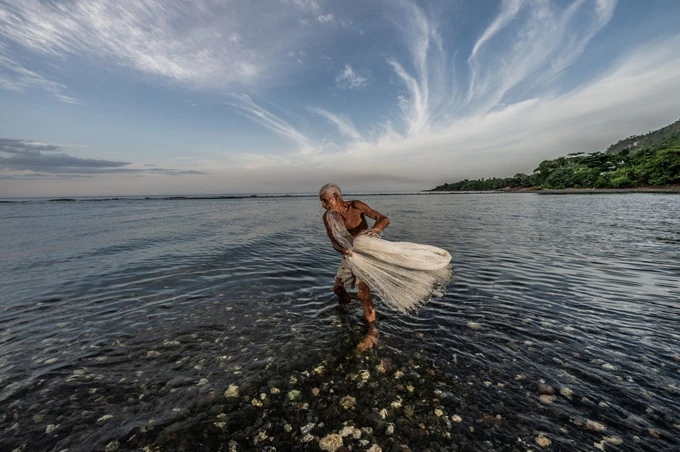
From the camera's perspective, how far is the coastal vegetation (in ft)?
259

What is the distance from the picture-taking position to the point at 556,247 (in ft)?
53.7

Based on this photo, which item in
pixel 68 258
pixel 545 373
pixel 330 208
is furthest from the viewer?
pixel 68 258

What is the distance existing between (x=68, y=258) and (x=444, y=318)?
763 inches

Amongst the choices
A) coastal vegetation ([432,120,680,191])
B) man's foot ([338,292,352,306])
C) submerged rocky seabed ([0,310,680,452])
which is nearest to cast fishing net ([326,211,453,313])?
submerged rocky seabed ([0,310,680,452])

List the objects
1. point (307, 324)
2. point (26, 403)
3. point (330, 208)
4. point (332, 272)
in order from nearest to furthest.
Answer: point (26, 403)
point (330, 208)
point (307, 324)
point (332, 272)

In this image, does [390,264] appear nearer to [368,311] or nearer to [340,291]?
[368,311]

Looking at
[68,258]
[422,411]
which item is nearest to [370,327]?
[422,411]

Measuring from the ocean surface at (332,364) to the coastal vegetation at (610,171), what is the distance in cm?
10559

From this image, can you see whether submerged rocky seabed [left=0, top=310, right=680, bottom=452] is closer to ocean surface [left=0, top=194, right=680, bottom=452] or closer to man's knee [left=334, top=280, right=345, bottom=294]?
ocean surface [left=0, top=194, right=680, bottom=452]

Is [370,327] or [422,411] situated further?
[370,327]

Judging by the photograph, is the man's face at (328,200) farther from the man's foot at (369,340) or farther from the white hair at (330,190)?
the man's foot at (369,340)

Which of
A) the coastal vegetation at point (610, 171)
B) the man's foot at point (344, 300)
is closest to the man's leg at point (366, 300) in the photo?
the man's foot at point (344, 300)

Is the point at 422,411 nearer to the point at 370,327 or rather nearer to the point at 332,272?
the point at 370,327

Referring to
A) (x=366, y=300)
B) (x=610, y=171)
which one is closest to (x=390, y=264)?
(x=366, y=300)
